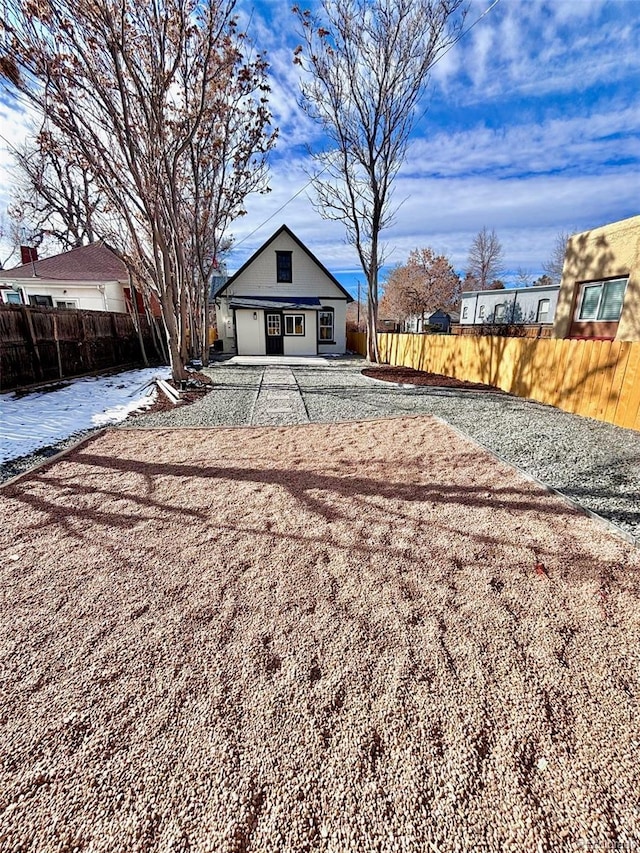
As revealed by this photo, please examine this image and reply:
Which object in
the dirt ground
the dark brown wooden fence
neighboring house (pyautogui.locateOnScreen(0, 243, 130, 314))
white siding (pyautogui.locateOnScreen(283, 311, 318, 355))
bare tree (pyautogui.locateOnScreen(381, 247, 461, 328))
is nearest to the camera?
the dirt ground

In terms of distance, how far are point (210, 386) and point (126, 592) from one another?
7490mm

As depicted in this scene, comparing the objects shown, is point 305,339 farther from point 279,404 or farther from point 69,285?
point 279,404

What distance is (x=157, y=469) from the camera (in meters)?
3.92

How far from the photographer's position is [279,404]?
23.4 feet

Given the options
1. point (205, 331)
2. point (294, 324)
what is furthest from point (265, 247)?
point (205, 331)

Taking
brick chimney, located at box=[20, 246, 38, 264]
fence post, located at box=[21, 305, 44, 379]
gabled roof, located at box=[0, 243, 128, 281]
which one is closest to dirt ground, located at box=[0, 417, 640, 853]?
fence post, located at box=[21, 305, 44, 379]

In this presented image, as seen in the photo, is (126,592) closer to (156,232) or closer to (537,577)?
(537,577)

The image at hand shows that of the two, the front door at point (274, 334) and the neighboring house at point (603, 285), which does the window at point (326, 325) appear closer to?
the front door at point (274, 334)

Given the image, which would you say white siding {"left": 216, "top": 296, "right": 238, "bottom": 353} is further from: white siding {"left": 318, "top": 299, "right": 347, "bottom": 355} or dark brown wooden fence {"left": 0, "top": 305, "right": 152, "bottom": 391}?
dark brown wooden fence {"left": 0, "top": 305, "right": 152, "bottom": 391}

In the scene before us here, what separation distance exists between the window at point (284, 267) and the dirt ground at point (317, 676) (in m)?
18.9

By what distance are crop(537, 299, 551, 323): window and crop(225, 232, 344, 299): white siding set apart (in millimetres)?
14721

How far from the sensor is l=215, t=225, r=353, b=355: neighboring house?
61.8 feet

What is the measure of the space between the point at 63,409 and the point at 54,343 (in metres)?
3.13

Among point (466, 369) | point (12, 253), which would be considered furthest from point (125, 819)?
point (12, 253)
